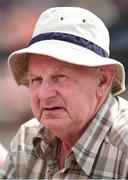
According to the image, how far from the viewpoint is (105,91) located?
1888 millimetres

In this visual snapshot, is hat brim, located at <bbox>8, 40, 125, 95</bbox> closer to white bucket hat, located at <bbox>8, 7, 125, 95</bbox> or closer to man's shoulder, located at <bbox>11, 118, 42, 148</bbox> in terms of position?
white bucket hat, located at <bbox>8, 7, 125, 95</bbox>

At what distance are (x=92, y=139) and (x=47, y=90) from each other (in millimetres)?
262

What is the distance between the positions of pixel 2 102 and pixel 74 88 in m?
2.29

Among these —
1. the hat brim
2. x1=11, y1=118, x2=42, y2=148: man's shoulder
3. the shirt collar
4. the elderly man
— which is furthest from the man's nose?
x1=11, y1=118, x2=42, y2=148: man's shoulder

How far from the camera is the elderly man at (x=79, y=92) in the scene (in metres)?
1.78

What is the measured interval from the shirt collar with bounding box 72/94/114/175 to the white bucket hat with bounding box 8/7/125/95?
0.19 meters

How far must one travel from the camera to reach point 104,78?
1872mm

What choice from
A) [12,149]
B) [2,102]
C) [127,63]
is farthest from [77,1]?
[12,149]

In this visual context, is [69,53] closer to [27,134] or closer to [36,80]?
[36,80]

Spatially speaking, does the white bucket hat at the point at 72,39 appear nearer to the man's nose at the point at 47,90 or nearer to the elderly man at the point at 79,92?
the elderly man at the point at 79,92

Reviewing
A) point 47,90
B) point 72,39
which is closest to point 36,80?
point 47,90

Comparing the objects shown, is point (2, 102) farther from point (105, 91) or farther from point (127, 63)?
point (105, 91)

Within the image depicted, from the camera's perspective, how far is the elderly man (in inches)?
69.9

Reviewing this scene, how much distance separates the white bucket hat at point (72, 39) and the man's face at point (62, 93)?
0.05 metres
